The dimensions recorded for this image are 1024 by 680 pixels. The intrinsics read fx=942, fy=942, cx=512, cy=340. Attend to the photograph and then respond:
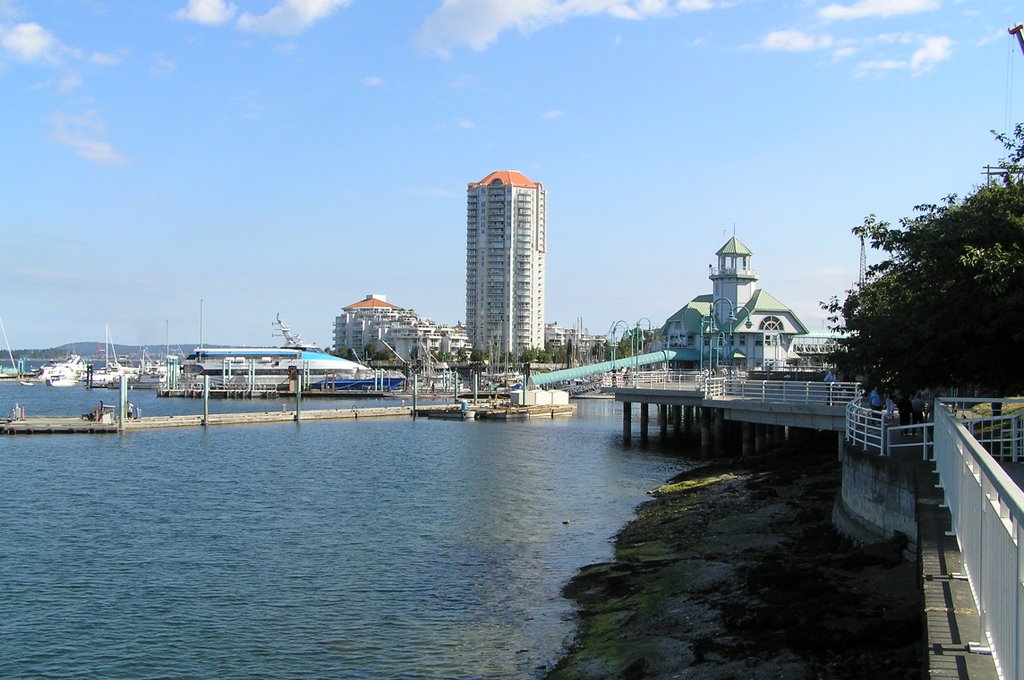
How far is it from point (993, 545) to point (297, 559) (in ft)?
76.4

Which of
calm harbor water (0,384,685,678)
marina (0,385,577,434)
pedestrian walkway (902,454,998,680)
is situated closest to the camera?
pedestrian walkway (902,454,998,680)

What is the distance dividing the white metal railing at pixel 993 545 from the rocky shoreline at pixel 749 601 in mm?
1801

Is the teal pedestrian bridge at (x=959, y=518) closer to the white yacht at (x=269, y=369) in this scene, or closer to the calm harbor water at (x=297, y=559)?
the calm harbor water at (x=297, y=559)

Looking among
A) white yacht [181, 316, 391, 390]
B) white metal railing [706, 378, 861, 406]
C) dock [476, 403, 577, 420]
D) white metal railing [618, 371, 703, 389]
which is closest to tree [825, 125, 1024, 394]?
white metal railing [706, 378, 861, 406]

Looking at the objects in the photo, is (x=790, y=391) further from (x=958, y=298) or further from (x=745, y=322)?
(x=745, y=322)

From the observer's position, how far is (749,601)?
18.1m

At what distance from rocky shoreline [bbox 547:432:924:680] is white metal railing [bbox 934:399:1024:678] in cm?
180

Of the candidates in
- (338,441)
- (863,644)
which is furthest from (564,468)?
(863,644)

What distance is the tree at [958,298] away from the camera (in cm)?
1838

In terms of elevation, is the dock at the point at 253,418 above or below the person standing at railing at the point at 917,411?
below

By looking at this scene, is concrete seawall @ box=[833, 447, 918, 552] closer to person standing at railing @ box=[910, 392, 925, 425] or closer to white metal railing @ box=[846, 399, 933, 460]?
white metal railing @ box=[846, 399, 933, 460]

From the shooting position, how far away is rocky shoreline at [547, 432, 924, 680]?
14102 millimetres

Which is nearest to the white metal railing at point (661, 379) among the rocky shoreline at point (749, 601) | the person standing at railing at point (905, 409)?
the rocky shoreline at point (749, 601)

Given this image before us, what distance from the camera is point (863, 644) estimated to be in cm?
1386
